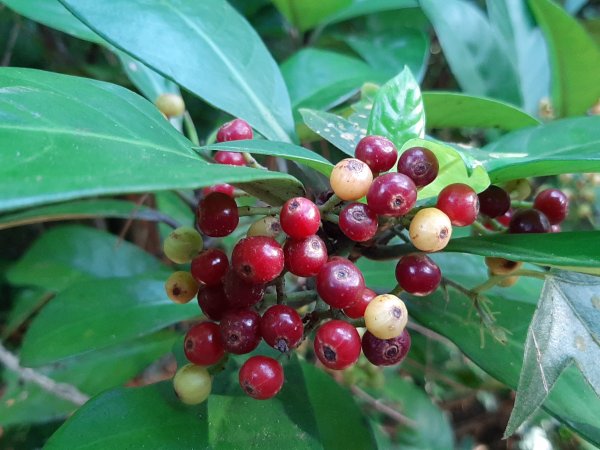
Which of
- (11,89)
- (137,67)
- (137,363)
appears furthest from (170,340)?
(11,89)

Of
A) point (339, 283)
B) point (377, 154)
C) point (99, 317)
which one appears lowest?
point (99, 317)

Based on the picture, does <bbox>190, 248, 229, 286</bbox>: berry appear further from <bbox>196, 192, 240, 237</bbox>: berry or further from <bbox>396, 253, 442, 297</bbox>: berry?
<bbox>396, 253, 442, 297</bbox>: berry

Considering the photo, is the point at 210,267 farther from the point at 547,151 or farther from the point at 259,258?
the point at 547,151

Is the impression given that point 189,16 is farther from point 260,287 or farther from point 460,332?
point 460,332

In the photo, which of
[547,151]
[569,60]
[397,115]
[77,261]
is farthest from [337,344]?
[77,261]

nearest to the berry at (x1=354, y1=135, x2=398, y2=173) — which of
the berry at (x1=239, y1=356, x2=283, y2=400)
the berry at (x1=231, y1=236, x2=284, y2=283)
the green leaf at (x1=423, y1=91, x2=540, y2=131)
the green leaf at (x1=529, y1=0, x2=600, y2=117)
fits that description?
the berry at (x1=231, y1=236, x2=284, y2=283)

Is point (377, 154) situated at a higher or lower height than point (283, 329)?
higher

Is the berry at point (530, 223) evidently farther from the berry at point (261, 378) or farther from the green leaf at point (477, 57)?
the green leaf at point (477, 57)
